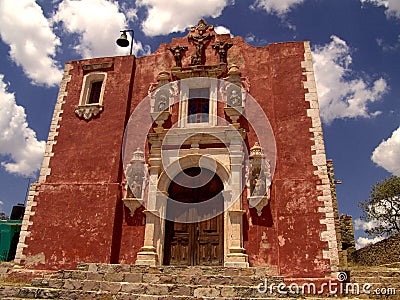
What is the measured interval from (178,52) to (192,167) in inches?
163

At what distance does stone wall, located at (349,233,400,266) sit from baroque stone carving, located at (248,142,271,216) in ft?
24.7

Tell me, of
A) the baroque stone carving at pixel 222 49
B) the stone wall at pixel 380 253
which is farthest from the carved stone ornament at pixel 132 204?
the stone wall at pixel 380 253

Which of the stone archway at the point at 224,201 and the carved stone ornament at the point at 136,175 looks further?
the carved stone ornament at the point at 136,175

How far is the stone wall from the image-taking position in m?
14.1

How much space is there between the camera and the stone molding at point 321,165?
9.09 metres

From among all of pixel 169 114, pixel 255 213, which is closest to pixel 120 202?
pixel 169 114

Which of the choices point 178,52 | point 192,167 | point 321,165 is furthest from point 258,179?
point 178,52

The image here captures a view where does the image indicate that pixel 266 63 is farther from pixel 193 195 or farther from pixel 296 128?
pixel 193 195

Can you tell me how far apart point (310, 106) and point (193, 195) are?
4.39m

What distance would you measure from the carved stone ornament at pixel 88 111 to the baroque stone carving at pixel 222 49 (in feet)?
14.4

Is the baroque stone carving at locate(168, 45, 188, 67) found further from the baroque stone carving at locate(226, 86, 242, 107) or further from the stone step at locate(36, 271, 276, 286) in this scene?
the stone step at locate(36, 271, 276, 286)

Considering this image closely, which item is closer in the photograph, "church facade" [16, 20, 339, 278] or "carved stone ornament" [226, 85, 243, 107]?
→ "church facade" [16, 20, 339, 278]

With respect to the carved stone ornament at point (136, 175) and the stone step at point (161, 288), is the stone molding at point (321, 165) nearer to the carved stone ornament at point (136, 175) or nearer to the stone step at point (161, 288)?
the stone step at point (161, 288)

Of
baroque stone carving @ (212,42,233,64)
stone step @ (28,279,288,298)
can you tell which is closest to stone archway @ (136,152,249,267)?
stone step @ (28,279,288,298)
